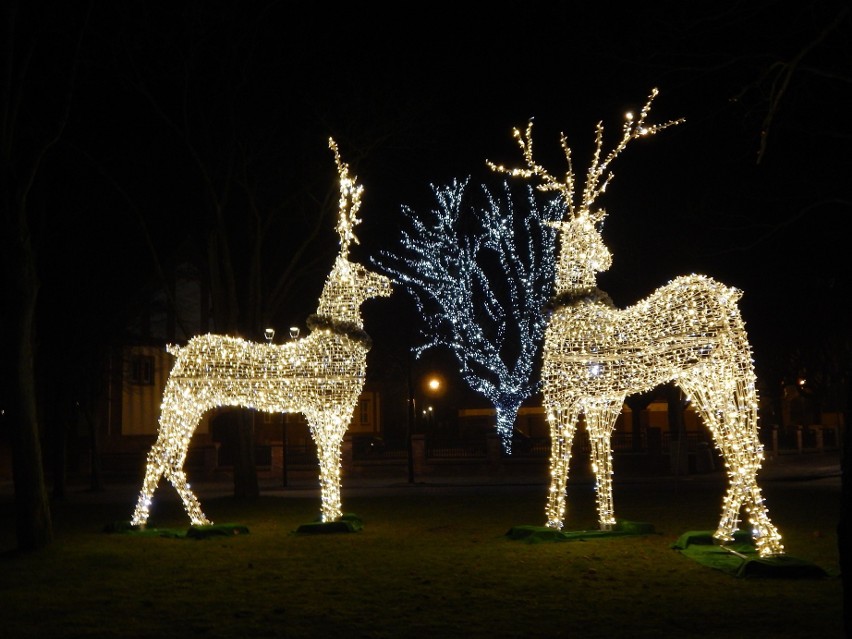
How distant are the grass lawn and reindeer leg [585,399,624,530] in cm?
58

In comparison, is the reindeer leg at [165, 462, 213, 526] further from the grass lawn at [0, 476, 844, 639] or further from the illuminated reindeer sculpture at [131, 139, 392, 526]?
the grass lawn at [0, 476, 844, 639]

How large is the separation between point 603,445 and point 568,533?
3.96 ft

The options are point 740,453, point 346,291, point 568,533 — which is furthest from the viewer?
point 346,291

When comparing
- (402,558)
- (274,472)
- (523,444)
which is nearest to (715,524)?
(402,558)

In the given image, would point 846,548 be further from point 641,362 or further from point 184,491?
point 184,491

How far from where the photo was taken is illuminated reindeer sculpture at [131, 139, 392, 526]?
1318 cm

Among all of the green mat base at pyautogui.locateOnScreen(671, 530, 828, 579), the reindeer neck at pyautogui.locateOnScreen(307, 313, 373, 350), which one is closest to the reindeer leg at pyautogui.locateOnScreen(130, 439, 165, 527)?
the reindeer neck at pyautogui.locateOnScreen(307, 313, 373, 350)

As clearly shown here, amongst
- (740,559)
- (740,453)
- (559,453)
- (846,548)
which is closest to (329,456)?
(559,453)

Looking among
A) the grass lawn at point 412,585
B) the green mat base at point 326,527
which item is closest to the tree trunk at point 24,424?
the grass lawn at point 412,585

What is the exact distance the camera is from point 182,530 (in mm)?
13641

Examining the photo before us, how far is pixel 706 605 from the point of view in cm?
770

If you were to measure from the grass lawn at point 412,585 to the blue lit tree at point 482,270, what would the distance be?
1941 centimetres

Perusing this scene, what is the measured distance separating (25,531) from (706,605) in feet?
27.4

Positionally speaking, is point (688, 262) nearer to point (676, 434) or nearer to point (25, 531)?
point (676, 434)
